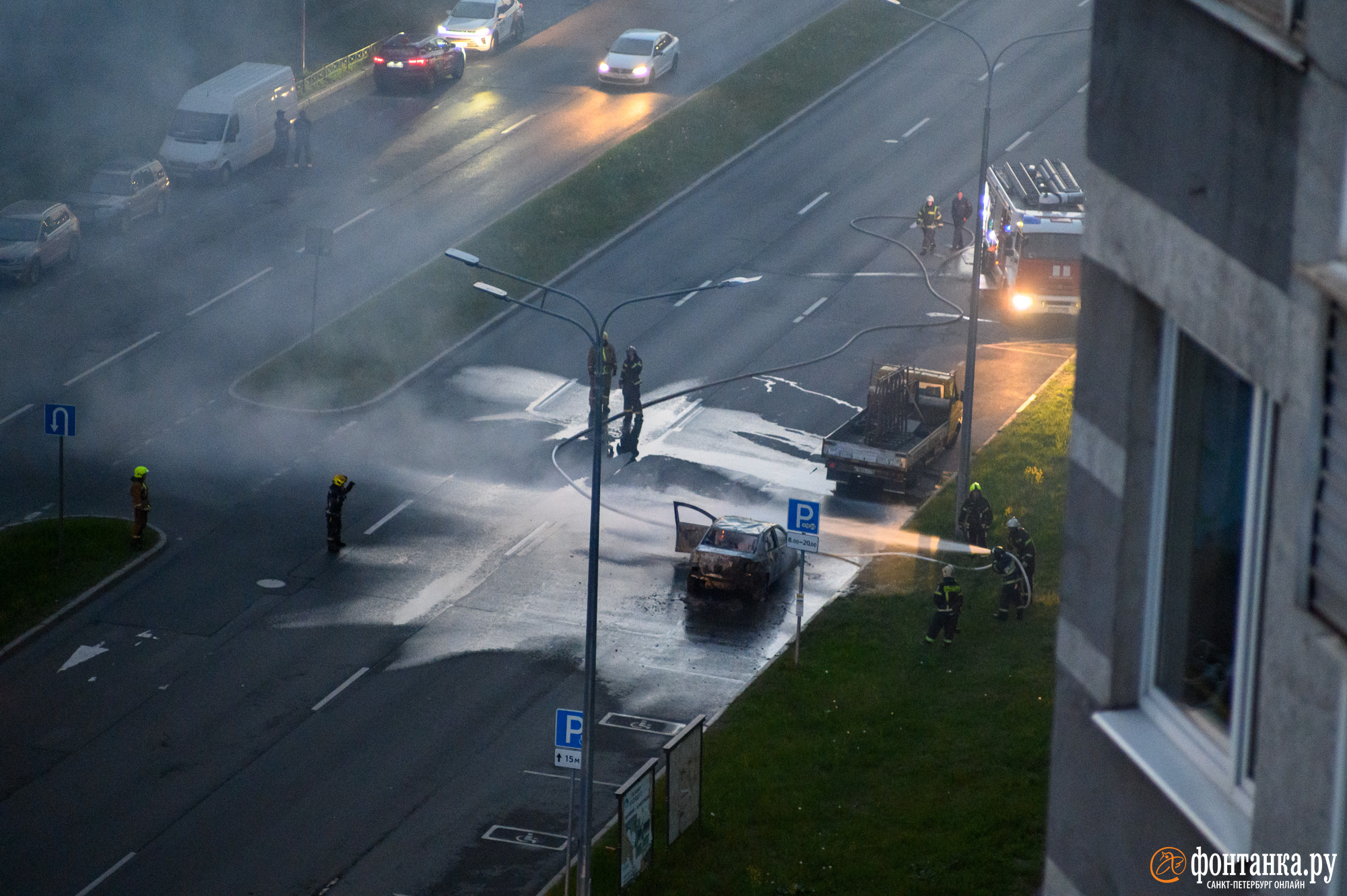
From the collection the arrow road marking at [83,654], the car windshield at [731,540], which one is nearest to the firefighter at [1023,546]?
the car windshield at [731,540]

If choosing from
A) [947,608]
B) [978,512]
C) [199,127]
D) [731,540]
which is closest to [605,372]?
[731,540]

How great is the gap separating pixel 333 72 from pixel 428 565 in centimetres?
3358

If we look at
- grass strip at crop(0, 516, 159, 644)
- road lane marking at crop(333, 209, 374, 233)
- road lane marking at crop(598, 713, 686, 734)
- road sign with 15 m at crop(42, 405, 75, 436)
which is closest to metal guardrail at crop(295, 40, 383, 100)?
road lane marking at crop(333, 209, 374, 233)

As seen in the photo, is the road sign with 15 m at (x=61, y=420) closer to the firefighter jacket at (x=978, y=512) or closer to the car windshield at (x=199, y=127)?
the firefighter jacket at (x=978, y=512)

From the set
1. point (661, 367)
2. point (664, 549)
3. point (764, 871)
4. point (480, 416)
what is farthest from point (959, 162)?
point (764, 871)

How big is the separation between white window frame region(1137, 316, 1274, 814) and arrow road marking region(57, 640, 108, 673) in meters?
23.8

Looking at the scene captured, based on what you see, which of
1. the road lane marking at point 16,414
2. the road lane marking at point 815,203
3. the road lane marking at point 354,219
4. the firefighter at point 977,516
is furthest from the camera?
the road lane marking at point 815,203

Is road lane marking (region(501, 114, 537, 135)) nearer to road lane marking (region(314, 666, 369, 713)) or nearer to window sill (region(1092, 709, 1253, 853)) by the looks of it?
road lane marking (region(314, 666, 369, 713))

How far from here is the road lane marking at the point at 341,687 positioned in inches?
1051

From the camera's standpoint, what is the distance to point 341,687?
89.5 ft

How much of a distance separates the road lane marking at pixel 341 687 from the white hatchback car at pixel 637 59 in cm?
3398

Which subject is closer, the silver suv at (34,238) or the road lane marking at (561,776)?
the road lane marking at (561,776)

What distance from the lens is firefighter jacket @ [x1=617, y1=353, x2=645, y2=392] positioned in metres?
36.8

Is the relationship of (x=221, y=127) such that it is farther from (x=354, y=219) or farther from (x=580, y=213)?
(x=580, y=213)
